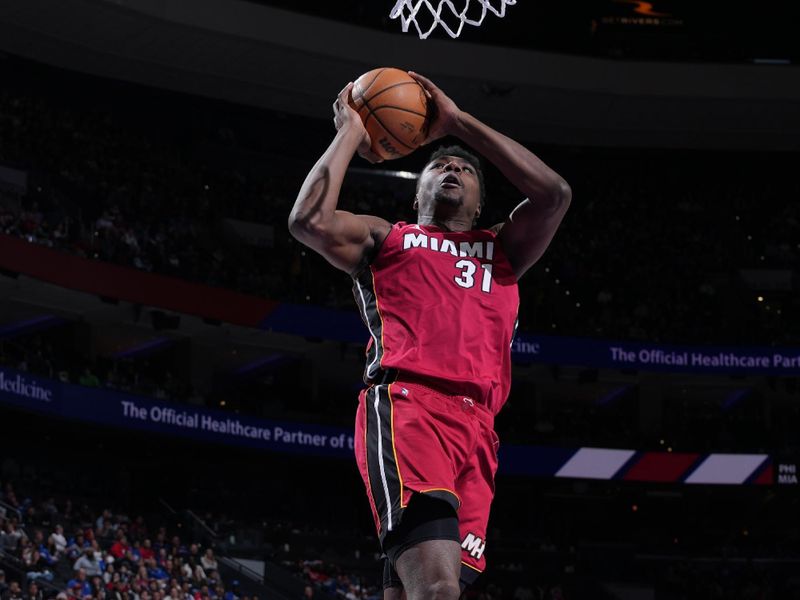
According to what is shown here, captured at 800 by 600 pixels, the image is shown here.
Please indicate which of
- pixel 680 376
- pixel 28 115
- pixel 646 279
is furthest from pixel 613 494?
pixel 28 115

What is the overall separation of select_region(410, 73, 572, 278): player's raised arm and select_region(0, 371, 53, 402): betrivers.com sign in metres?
15.9

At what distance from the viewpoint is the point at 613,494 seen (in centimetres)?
2819

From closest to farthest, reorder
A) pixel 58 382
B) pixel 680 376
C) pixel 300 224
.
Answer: pixel 300 224
pixel 58 382
pixel 680 376

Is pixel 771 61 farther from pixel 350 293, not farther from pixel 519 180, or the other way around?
pixel 519 180

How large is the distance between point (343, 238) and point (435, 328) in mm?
452

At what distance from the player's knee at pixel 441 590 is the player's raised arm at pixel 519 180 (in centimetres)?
130

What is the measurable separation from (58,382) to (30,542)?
4801 millimetres

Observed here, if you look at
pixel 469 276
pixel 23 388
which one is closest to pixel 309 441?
pixel 23 388

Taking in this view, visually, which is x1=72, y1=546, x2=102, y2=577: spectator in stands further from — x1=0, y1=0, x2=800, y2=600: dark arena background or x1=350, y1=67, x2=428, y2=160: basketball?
x1=350, y1=67, x2=428, y2=160: basketball

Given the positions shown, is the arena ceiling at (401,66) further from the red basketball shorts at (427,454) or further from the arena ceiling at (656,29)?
the red basketball shorts at (427,454)

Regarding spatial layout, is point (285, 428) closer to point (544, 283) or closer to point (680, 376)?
point (544, 283)

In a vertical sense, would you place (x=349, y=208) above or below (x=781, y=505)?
above

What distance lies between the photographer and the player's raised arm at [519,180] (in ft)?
14.2

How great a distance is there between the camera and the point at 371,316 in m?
4.36
